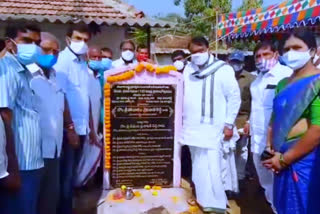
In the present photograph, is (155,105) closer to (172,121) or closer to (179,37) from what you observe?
(172,121)

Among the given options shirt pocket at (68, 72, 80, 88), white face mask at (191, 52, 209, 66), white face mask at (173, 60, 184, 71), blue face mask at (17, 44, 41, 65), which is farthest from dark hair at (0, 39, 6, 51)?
white face mask at (173, 60, 184, 71)

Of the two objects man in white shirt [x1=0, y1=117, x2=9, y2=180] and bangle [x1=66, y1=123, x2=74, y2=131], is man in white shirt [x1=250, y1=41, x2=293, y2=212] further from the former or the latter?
man in white shirt [x1=0, y1=117, x2=9, y2=180]

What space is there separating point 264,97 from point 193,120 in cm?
80

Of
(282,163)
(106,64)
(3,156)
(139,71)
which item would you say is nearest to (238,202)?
(139,71)

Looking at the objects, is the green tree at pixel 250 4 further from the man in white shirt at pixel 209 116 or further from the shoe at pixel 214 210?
the shoe at pixel 214 210

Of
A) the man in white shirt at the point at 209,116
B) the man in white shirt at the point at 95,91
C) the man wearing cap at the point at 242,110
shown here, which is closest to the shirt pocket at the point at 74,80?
the man in white shirt at the point at 95,91

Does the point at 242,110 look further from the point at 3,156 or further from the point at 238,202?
the point at 3,156

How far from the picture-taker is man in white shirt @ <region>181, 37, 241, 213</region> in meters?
4.86

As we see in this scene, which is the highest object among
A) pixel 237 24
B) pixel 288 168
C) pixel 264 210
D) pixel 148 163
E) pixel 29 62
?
pixel 237 24

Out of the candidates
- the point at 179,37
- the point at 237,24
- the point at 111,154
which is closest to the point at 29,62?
the point at 111,154

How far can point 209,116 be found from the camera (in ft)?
16.0

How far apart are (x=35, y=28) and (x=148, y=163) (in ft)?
8.36

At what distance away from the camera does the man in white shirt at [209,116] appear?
4.86 meters

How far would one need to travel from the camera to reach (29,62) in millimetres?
3240
